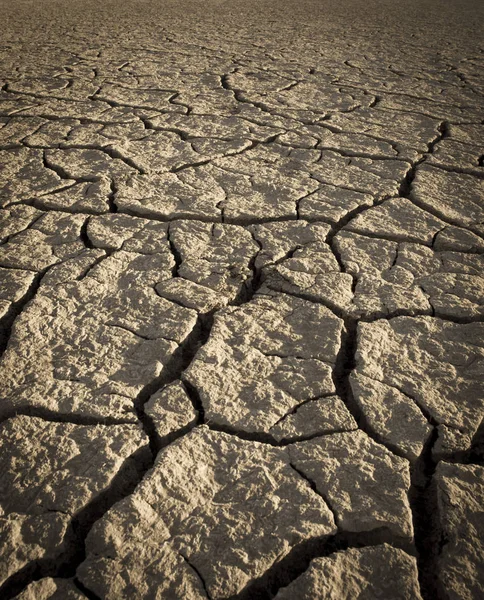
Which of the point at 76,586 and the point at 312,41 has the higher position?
the point at 312,41

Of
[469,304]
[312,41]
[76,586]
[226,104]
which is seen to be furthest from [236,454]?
[312,41]

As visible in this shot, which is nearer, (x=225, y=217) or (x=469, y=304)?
(x=469, y=304)

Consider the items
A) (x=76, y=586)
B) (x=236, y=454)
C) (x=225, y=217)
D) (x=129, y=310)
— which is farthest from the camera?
(x=225, y=217)

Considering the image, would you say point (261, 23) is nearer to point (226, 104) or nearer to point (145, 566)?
point (226, 104)

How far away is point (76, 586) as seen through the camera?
86cm

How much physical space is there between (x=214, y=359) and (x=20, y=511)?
596 millimetres

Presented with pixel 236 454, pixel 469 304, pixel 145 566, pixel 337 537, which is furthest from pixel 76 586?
pixel 469 304

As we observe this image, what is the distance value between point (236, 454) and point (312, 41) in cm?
553

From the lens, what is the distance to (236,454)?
1.09m

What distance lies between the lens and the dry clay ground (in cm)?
92

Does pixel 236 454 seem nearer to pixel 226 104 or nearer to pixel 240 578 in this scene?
pixel 240 578

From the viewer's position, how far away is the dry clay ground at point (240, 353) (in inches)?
36.2

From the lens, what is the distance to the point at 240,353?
1.35m

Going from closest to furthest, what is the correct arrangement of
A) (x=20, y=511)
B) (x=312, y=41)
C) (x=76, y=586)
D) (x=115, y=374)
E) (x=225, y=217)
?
(x=76, y=586) → (x=20, y=511) → (x=115, y=374) → (x=225, y=217) → (x=312, y=41)
